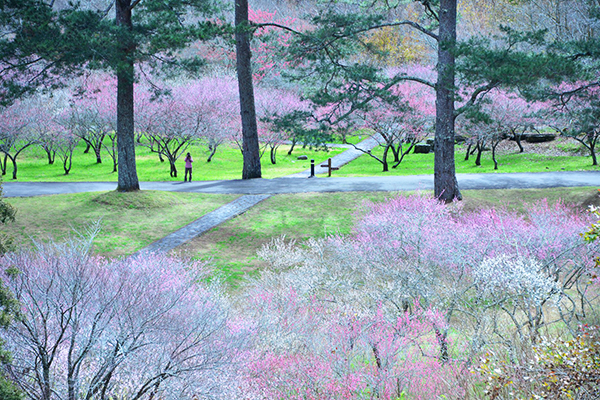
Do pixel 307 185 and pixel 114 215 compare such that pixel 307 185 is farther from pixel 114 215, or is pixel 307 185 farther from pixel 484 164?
pixel 484 164

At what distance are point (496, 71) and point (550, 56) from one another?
1.32 metres

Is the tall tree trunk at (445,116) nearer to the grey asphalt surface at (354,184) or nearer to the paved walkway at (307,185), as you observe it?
the paved walkway at (307,185)

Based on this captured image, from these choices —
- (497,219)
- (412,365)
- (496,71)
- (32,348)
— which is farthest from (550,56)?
(32,348)

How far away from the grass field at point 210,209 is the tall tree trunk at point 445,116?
96cm

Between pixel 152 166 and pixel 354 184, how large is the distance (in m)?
22.4

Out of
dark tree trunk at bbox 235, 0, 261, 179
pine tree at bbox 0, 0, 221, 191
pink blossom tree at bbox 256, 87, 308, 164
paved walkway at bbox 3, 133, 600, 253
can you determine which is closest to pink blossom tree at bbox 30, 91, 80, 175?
paved walkway at bbox 3, 133, 600, 253

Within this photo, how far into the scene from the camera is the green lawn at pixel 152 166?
3400 cm

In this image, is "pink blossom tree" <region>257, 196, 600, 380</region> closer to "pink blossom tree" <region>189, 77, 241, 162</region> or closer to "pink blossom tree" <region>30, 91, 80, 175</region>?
"pink blossom tree" <region>189, 77, 241, 162</region>

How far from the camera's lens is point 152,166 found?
1563 inches

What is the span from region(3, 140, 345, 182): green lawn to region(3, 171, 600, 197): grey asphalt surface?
784cm

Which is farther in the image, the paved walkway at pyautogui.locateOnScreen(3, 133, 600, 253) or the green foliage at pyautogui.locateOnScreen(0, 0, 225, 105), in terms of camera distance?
the paved walkway at pyautogui.locateOnScreen(3, 133, 600, 253)

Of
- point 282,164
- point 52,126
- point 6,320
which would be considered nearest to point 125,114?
point 6,320

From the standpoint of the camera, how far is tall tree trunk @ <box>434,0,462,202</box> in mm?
16141

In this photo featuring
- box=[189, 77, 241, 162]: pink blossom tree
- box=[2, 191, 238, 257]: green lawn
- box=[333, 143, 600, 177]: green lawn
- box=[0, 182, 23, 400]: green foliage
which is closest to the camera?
box=[0, 182, 23, 400]: green foliage
